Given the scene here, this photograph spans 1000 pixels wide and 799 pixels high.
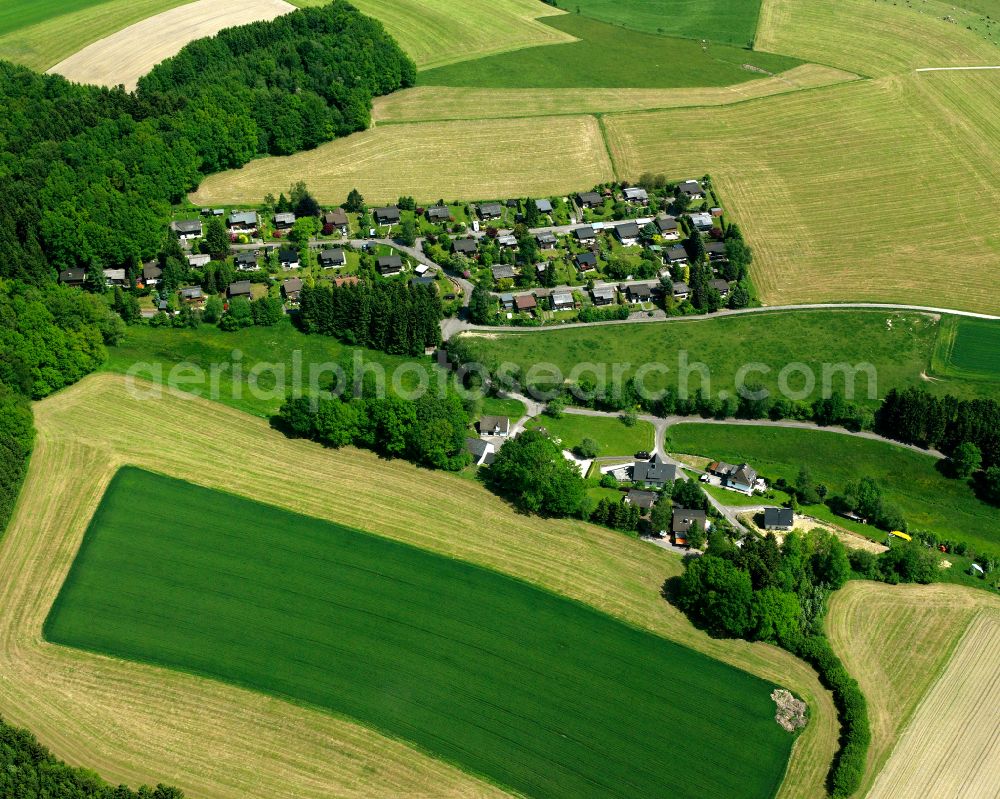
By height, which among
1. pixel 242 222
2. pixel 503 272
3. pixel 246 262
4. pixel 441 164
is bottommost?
pixel 246 262

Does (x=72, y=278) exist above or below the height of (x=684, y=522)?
Result: above

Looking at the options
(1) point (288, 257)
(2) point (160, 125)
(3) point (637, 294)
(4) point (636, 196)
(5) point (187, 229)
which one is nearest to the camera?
(3) point (637, 294)

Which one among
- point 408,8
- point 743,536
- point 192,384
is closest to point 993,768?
point 743,536

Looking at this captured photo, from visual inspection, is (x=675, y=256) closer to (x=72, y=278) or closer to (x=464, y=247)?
(x=464, y=247)

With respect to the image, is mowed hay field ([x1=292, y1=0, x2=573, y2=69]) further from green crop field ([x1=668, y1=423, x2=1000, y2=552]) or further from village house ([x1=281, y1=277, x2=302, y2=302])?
green crop field ([x1=668, y1=423, x2=1000, y2=552])

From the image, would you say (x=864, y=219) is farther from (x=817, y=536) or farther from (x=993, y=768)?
(x=993, y=768)

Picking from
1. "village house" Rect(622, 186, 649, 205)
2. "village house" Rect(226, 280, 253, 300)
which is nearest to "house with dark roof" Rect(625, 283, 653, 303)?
"village house" Rect(622, 186, 649, 205)

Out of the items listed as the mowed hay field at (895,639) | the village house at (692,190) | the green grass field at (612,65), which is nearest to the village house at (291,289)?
the village house at (692,190)

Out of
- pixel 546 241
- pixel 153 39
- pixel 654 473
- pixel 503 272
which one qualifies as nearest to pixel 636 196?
pixel 546 241

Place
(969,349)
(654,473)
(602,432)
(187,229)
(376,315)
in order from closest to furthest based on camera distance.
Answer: (654,473) < (602,432) < (376,315) < (969,349) < (187,229)
